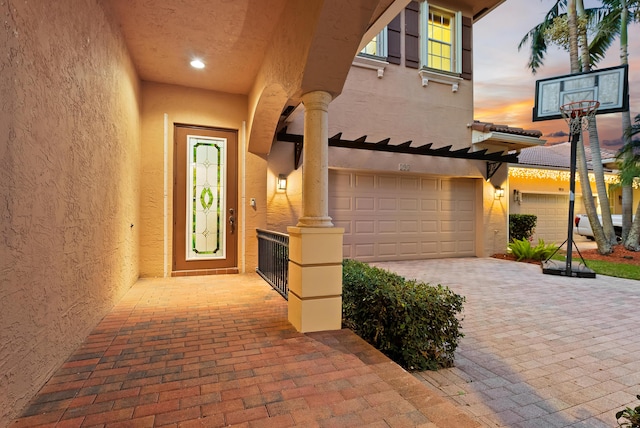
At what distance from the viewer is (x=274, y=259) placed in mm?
4562

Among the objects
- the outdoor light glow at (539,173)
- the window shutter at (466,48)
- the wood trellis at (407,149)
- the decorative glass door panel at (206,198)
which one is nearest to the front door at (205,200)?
the decorative glass door panel at (206,198)

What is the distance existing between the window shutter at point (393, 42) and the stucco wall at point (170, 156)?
389 cm

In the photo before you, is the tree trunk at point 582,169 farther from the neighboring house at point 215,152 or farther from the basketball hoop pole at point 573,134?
the basketball hoop pole at point 573,134

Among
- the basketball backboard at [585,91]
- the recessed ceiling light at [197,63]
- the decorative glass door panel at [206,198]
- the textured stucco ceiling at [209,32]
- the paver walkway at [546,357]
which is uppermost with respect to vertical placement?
the basketball backboard at [585,91]

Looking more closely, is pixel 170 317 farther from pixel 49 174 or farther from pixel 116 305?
pixel 49 174

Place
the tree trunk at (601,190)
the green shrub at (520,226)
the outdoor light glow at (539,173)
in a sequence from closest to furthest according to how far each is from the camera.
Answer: the tree trunk at (601,190)
the green shrub at (520,226)
the outdoor light glow at (539,173)

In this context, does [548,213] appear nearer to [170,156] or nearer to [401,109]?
[401,109]

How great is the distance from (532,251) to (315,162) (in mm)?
7330

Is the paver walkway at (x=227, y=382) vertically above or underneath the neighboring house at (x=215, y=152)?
underneath

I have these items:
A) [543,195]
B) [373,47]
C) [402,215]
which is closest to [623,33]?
[543,195]

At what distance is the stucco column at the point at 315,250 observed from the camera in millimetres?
2908

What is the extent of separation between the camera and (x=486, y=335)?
10.7 feet

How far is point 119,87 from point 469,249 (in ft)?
27.6

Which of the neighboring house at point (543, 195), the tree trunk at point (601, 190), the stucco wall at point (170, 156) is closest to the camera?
the stucco wall at point (170, 156)
